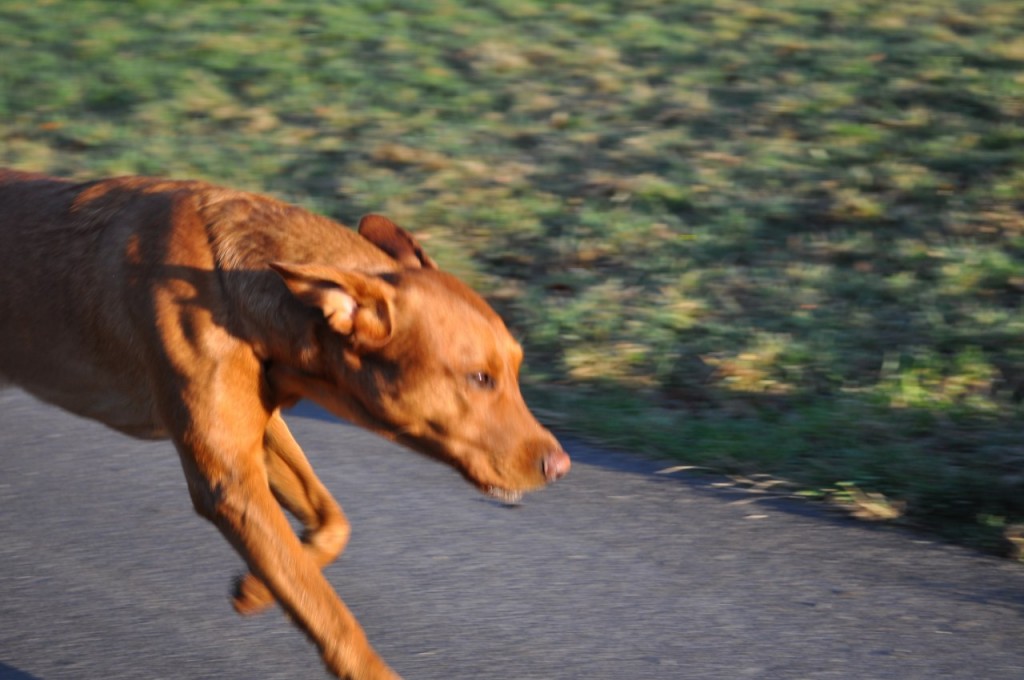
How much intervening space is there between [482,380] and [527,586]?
1.20 meters

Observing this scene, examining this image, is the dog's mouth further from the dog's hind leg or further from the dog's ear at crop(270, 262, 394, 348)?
the dog's hind leg

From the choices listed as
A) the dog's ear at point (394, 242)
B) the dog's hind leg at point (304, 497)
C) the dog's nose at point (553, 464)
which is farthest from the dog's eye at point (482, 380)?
the dog's hind leg at point (304, 497)

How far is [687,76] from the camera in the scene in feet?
33.2

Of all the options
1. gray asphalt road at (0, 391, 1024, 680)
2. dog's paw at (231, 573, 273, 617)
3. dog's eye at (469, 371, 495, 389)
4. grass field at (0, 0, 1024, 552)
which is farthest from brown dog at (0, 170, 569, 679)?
grass field at (0, 0, 1024, 552)

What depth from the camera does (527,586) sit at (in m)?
4.50

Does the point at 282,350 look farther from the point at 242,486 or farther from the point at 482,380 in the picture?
the point at 482,380

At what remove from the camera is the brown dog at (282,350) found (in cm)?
346

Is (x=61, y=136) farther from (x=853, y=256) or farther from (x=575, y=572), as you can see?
(x=575, y=572)

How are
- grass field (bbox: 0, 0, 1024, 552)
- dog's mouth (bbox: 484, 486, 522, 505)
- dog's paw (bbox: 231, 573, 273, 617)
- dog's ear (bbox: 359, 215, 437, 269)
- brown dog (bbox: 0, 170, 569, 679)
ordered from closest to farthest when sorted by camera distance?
brown dog (bbox: 0, 170, 569, 679) → dog's mouth (bbox: 484, 486, 522, 505) → dog's ear (bbox: 359, 215, 437, 269) → dog's paw (bbox: 231, 573, 273, 617) → grass field (bbox: 0, 0, 1024, 552)

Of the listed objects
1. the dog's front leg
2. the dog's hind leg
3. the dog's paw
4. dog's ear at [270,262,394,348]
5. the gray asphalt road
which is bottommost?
the gray asphalt road

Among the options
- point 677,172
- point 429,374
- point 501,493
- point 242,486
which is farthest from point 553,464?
point 677,172

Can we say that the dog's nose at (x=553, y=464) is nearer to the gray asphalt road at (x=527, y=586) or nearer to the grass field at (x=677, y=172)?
the gray asphalt road at (x=527, y=586)

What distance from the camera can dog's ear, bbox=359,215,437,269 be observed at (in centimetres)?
377

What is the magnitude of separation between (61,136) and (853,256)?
5.60m
